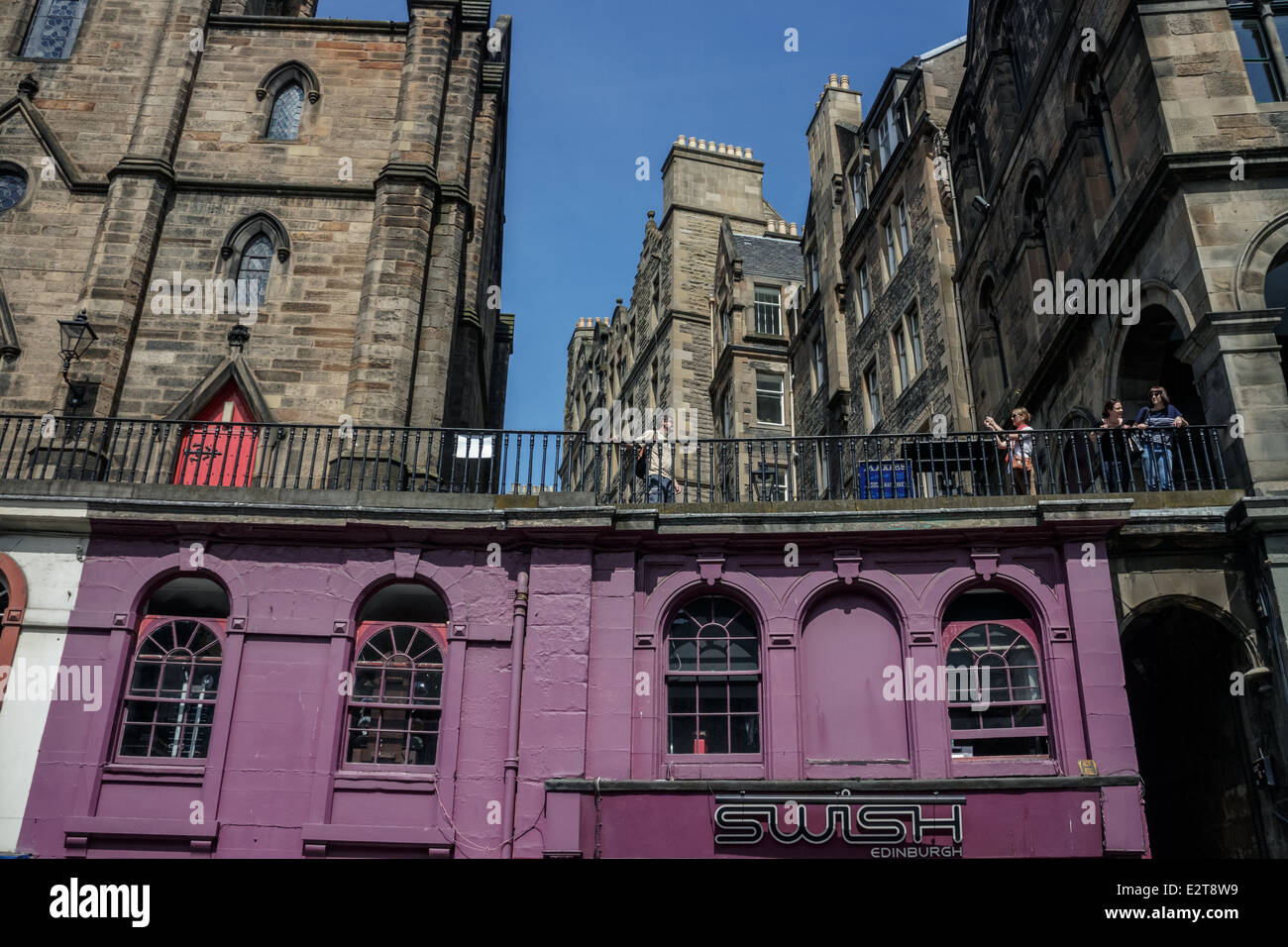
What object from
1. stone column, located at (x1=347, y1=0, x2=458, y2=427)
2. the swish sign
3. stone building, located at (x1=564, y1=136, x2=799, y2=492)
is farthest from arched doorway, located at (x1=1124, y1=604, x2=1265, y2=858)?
stone building, located at (x1=564, y1=136, x2=799, y2=492)

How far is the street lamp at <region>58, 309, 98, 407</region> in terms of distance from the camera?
17859 mm

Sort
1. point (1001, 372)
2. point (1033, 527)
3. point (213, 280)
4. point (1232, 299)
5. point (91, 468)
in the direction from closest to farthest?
point (1033, 527) < point (1232, 299) < point (91, 468) < point (213, 280) < point (1001, 372)

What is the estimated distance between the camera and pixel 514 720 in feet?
41.3

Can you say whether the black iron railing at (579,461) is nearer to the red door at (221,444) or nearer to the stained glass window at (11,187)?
the red door at (221,444)

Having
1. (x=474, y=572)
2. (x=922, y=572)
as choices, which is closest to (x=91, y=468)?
(x=474, y=572)

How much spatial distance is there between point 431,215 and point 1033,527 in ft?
41.0

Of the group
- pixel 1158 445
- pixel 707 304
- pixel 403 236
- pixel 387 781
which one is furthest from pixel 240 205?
pixel 707 304

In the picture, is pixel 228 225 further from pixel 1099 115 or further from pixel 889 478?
pixel 1099 115

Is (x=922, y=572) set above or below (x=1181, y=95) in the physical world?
below

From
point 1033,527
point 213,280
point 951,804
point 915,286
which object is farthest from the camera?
point 915,286

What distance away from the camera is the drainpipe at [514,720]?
1208cm

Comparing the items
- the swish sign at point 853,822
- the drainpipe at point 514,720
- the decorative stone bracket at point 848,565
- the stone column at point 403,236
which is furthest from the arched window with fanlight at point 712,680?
the stone column at point 403,236

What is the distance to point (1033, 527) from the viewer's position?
1314cm
